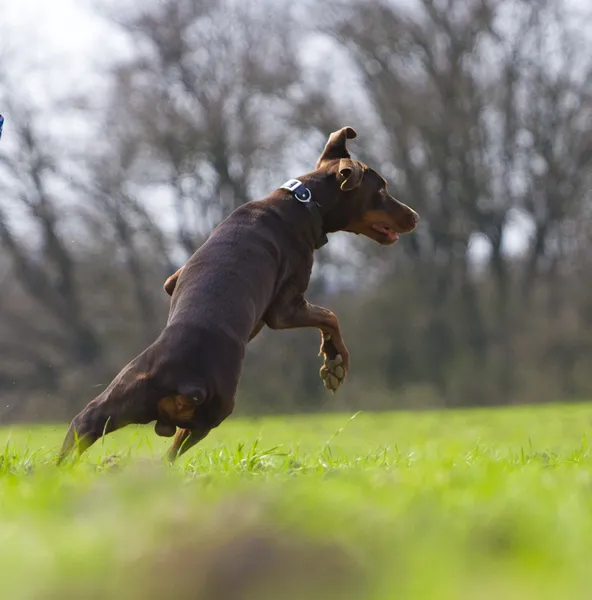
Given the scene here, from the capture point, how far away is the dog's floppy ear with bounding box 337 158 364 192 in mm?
6559

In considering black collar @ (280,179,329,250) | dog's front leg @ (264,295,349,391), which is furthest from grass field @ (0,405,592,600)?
black collar @ (280,179,329,250)

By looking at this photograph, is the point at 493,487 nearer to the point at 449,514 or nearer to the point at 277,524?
the point at 449,514

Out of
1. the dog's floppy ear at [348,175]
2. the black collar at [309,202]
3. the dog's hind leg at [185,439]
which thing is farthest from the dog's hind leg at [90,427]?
the dog's floppy ear at [348,175]

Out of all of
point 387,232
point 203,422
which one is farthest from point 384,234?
point 203,422

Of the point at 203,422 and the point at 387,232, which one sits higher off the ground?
the point at 387,232

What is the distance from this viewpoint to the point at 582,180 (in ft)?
99.9

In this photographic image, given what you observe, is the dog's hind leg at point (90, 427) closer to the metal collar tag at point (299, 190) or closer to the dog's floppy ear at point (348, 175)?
the metal collar tag at point (299, 190)

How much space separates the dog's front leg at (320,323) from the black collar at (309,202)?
1.44ft

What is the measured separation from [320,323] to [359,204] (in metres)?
0.95

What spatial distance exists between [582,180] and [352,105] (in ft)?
23.5

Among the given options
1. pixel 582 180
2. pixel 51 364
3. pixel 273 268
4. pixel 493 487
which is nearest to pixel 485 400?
pixel 582 180

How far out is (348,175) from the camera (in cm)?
656

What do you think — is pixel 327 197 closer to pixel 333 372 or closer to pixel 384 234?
pixel 384 234

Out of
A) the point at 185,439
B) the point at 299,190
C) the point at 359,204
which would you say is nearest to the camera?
the point at 185,439
